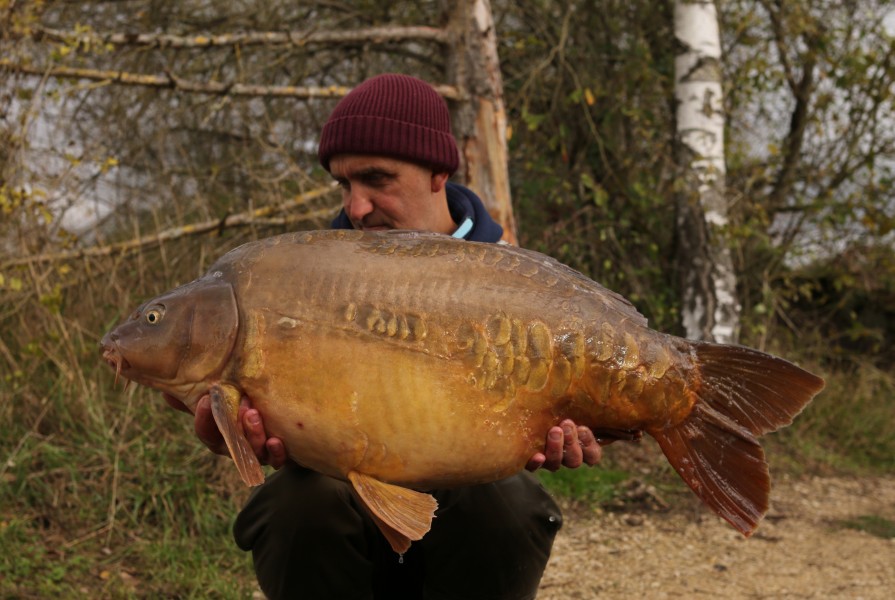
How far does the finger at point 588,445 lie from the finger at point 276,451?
0.52 meters

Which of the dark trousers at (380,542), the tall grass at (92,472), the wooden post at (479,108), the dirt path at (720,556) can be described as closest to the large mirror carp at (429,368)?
the dark trousers at (380,542)

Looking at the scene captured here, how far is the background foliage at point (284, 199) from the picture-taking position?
10.7 ft

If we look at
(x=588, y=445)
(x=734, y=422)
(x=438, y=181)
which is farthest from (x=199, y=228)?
(x=734, y=422)

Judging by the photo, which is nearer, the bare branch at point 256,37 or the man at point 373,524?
the man at point 373,524

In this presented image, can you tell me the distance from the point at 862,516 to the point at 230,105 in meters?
3.56

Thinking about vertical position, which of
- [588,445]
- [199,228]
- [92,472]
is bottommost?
[92,472]

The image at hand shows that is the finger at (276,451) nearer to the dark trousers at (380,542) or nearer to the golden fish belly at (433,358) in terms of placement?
the golden fish belly at (433,358)

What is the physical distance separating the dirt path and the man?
98 centimetres

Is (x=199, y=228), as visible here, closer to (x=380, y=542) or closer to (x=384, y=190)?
(x=384, y=190)

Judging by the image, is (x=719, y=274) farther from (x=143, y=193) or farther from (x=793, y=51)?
(x=143, y=193)

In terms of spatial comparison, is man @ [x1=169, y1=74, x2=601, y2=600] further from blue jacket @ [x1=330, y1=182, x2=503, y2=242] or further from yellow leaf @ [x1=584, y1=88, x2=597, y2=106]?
yellow leaf @ [x1=584, y1=88, x2=597, y2=106]

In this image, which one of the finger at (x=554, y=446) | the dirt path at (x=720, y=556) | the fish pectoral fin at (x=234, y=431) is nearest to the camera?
the fish pectoral fin at (x=234, y=431)

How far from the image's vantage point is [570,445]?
1.75 metres

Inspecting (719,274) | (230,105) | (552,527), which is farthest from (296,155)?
(552,527)
